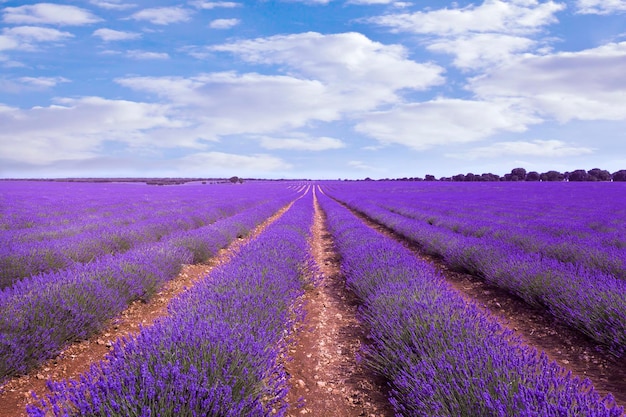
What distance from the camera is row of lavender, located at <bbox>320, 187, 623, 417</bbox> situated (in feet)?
5.46

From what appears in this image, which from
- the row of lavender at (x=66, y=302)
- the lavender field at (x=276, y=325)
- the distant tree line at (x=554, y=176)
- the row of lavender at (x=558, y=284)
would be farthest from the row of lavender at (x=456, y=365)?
the distant tree line at (x=554, y=176)

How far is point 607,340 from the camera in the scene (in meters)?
3.23

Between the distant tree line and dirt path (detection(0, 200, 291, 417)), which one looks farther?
the distant tree line

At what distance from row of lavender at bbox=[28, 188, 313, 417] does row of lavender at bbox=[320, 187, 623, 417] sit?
0.84 m

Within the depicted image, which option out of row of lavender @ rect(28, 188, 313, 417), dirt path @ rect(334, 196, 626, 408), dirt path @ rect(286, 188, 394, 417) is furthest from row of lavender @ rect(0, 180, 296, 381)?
dirt path @ rect(334, 196, 626, 408)

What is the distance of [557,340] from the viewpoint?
11.6 ft

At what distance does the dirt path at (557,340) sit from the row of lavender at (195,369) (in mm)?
1947

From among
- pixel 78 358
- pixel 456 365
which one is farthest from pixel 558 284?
pixel 78 358

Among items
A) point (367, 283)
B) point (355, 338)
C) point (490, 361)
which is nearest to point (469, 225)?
point (367, 283)

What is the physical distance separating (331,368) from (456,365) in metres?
1.28

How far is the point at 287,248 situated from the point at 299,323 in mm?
2197

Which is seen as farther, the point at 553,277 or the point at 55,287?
the point at 553,277

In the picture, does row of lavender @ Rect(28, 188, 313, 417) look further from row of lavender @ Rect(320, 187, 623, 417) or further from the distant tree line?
the distant tree line

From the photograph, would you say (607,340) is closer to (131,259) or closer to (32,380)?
(32,380)
